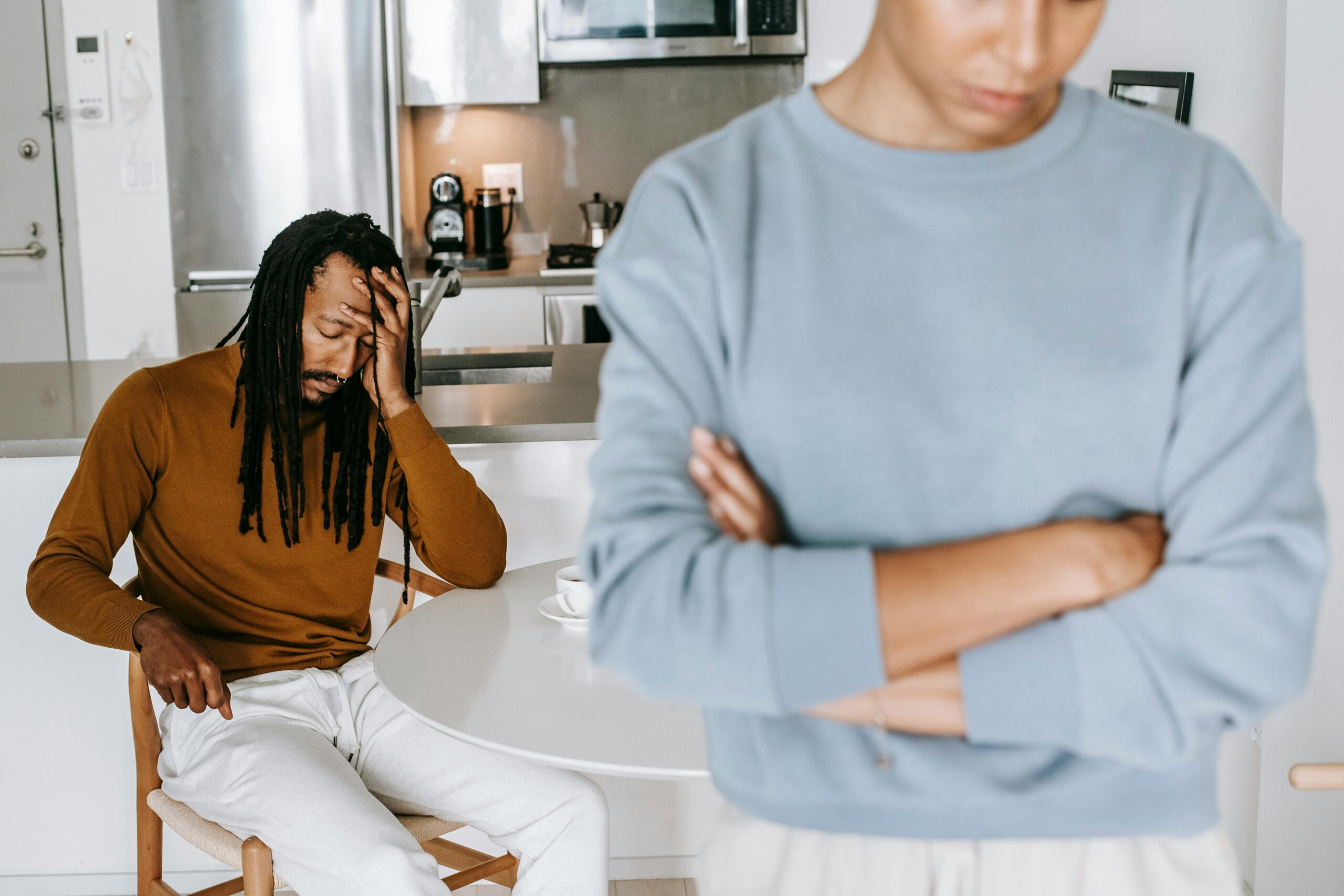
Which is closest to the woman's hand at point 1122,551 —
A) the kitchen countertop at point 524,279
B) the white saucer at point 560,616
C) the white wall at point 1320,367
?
the white saucer at point 560,616

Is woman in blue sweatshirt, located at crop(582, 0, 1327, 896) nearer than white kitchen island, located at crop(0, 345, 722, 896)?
Yes

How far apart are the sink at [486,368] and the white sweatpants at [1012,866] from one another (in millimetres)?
2044

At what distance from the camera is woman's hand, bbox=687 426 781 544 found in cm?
66

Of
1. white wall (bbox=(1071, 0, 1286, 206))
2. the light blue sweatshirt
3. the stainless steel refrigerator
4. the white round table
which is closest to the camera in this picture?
the light blue sweatshirt

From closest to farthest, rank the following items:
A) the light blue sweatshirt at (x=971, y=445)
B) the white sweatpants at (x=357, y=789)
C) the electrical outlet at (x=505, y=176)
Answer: the light blue sweatshirt at (x=971, y=445) → the white sweatpants at (x=357, y=789) → the electrical outlet at (x=505, y=176)

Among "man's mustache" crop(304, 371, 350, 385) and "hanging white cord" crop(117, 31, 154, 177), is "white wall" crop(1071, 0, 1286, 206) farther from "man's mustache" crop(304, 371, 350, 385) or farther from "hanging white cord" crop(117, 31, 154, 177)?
"hanging white cord" crop(117, 31, 154, 177)

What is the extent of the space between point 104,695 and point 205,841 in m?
0.73

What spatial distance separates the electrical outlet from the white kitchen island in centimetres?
257

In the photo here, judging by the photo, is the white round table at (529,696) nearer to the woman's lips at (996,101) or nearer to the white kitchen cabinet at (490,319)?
the woman's lips at (996,101)

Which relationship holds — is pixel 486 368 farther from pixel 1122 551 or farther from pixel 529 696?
pixel 1122 551

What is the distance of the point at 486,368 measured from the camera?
276 cm

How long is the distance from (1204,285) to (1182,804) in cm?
29

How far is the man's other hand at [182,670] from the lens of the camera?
1459 mm

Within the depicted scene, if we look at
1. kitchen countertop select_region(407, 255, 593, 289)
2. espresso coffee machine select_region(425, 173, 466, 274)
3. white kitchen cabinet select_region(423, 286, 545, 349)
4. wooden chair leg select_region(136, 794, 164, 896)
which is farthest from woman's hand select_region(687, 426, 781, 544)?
espresso coffee machine select_region(425, 173, 466, 274)
